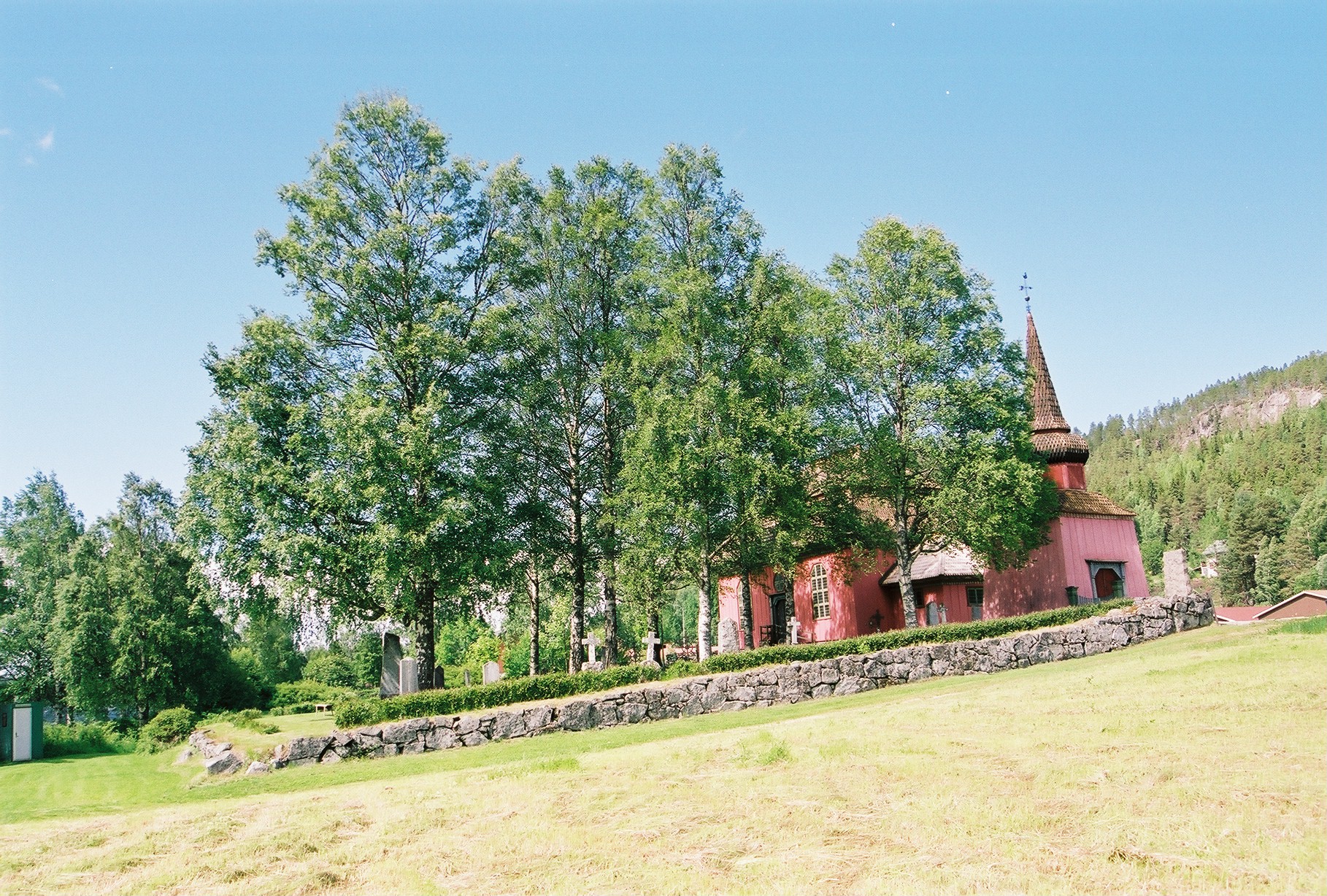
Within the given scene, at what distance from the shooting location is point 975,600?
118 ft

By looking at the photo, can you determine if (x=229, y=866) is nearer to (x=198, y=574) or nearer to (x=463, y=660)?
(x=198, y=574)

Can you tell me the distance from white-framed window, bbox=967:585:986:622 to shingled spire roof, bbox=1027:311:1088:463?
6.44 meters

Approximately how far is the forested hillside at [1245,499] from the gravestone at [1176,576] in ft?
182

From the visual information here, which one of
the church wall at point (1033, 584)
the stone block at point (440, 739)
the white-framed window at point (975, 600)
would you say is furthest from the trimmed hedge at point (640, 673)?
the white-framed window at point (975, 600)

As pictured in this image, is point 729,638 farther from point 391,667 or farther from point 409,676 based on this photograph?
point 391,667

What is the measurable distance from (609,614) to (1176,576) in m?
17.9

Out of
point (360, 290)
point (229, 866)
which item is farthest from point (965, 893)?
point (360, 290)

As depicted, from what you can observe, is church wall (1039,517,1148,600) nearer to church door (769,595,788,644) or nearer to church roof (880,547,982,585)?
church roof (880,547,982,585)

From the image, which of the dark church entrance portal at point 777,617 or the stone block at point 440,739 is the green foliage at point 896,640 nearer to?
the stone block at point 440,739

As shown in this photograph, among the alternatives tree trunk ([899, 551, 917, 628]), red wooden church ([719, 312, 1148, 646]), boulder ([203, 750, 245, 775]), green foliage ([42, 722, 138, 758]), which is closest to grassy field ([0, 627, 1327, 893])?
boulder ([203, 750, 245, 775])

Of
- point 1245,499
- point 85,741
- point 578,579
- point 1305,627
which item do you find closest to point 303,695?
point 85,741

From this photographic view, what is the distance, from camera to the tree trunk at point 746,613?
2839 cm

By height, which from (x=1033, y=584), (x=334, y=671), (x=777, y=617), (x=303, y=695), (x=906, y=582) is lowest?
(x=303, y=695)

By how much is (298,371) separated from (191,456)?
3.89 meters
